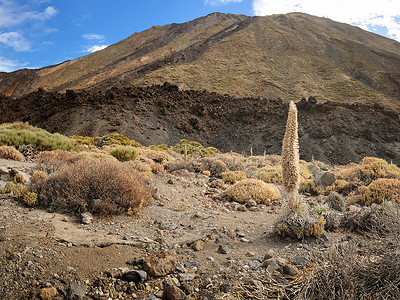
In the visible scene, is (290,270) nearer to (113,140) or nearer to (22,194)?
(22,194)

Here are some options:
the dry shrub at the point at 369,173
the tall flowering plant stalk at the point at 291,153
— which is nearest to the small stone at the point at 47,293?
the tall flowering plant stalk at the point at 291,153

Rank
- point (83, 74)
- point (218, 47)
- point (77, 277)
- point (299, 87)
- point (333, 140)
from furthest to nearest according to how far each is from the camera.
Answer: point (83, 74) < point (218, 47) < point (299, 87) < point (333, 140) < point (77, 277)

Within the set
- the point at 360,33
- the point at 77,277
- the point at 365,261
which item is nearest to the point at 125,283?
the point at 77,277

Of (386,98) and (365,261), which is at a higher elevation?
(386,98)

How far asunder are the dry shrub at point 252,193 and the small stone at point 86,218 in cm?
429

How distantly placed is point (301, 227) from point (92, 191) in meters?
3.51

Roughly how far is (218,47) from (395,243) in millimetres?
61117

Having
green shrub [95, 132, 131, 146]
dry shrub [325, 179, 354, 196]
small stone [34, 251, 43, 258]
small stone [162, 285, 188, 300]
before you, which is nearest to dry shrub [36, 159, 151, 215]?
small stone [34, 251, 43, 258]

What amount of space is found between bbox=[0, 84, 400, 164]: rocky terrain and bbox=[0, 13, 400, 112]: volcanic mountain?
10.3 meters

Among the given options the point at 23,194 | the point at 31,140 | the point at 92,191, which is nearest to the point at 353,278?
the point at 92,191

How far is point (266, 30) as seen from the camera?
70938 millimetres

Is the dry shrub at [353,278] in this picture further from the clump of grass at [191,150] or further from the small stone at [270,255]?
the clump of grass at [191,150]

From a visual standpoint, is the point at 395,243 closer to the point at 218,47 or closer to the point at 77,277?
the point at 77,277

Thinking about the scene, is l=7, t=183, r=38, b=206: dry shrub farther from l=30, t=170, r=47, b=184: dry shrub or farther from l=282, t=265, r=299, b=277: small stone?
l=282, t=265, r=299, b=277: small stone
